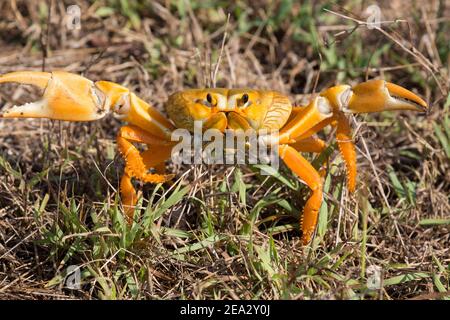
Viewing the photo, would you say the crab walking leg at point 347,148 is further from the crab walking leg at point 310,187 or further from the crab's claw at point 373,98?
the crab walking leg at point 310,187

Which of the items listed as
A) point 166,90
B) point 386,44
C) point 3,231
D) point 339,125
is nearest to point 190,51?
point 166,90

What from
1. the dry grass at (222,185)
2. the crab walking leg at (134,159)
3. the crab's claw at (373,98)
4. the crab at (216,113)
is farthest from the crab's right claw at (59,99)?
the crab's claw at (373,98)

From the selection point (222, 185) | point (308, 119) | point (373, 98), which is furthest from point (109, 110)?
point (373, 98)

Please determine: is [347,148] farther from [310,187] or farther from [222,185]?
[222,185]

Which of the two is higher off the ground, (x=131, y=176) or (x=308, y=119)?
(x=308, y=119)

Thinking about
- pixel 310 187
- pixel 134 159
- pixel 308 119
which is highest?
pixel 308 119
